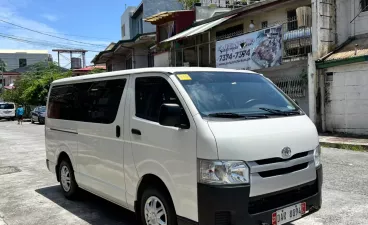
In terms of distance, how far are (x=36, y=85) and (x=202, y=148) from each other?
38.2 meters

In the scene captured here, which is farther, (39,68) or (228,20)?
(39,68)

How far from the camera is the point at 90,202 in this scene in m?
6.02

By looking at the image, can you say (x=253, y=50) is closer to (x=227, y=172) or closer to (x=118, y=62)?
(x=227, y=172)

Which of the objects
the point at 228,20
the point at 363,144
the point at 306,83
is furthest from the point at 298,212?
the point at 228,20

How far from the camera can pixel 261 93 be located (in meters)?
4.35

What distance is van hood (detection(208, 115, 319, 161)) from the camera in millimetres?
3311

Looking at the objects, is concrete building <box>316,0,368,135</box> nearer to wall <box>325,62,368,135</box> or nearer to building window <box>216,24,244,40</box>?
wall <box>325,62,368,135</box>

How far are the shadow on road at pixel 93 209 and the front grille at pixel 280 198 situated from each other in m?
2.07

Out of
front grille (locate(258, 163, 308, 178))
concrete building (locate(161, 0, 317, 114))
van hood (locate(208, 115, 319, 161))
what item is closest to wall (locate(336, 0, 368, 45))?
concrete building (locate(161, 0, 317, 114))

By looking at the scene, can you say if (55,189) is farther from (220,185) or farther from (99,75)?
(220,185)

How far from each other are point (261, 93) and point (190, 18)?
2010 cm

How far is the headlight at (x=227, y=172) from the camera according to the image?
3.29 meters

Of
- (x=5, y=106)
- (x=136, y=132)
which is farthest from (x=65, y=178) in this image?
(x=5, y=106)

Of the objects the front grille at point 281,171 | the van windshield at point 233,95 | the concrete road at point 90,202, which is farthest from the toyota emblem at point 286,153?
the concrete road at point 90,202
